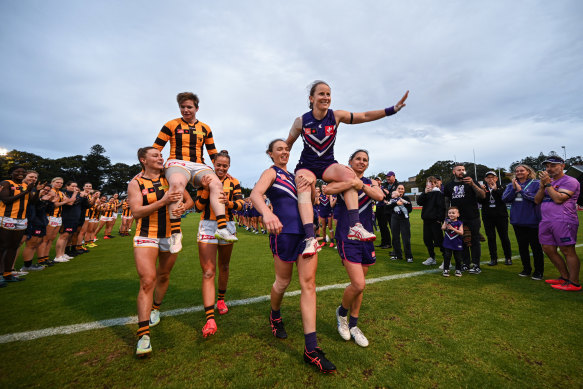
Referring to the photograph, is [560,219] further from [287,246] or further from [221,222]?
[221,222]

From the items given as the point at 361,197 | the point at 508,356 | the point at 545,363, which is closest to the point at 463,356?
the point at 508,356

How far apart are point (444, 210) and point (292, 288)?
4652 millimetres

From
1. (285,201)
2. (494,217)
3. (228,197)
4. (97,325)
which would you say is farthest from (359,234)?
(494,217)

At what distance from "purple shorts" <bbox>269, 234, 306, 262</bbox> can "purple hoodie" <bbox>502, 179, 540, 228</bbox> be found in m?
6.11

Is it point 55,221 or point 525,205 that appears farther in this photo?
point 55,221

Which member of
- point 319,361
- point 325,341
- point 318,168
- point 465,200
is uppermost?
point 318,168

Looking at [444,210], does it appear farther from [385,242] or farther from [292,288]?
[292,288]

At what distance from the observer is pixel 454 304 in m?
4.18

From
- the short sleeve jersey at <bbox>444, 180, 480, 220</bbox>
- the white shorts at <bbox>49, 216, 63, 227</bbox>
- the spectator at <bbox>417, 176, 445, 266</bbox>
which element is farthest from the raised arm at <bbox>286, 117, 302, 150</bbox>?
the white shorts at <bbox>49, 216, 63, 227</bbox>

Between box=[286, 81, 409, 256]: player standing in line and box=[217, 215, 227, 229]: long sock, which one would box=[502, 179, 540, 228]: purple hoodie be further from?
box=[217, 215, 227, 229]: long sock

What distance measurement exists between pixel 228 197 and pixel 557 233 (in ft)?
21.2

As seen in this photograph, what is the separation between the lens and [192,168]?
3.58 m

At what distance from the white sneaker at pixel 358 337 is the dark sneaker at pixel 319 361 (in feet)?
2.04

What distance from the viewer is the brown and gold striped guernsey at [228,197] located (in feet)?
12.8
